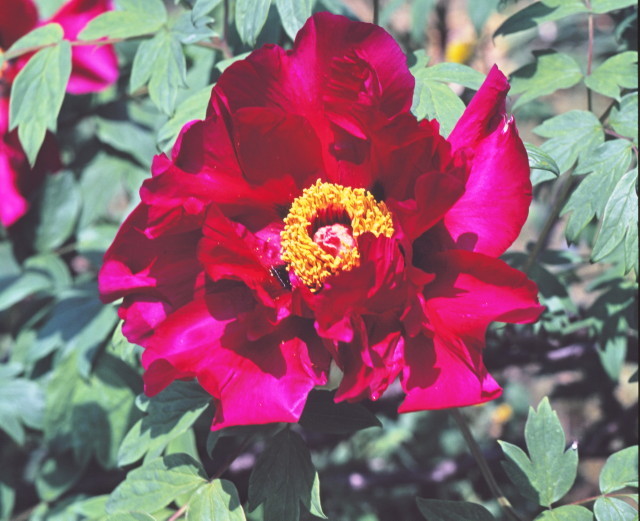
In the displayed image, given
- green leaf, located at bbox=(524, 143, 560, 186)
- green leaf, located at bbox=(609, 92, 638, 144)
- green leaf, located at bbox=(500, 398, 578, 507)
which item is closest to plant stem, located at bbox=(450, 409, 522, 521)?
green leaf, located at bbox=(500, 398, 578, 507)

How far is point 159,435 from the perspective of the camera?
3.58ft

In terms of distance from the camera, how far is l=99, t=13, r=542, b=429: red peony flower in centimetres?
83

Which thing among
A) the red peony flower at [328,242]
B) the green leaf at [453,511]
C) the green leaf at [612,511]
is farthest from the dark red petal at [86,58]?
the green leaf at [612,511]

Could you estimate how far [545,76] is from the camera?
1188 mm

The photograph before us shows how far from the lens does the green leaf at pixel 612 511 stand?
908 millimetres

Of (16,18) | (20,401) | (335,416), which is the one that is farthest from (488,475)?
(16,18)

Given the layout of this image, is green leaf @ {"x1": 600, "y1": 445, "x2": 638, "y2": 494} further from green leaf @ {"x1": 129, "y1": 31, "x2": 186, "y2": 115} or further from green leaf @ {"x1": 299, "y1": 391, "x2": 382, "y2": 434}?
green leaf @ {"x1": 129, "y1": 31, "x2": 186, "y2": 115}

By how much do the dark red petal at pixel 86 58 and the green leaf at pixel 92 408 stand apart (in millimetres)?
529

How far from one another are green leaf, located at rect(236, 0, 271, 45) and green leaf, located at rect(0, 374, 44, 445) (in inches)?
32.9

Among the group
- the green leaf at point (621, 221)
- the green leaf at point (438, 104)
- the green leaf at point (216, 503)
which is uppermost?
the green leaf at point (438, 104)

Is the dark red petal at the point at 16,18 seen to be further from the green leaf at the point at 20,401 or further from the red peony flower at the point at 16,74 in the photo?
the green leaf at the point at 20,401

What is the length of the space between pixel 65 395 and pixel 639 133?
111 centimetres

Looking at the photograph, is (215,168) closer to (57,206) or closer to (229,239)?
(229,239)

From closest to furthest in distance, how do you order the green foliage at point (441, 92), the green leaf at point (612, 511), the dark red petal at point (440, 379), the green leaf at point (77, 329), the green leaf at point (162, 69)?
the dark red petal at point (440, 379) → the green leaf at point (612, 511) → the green foliage at point (441, 92) → the green leaf at point (162, 69) → the green leaf at point (77, 329)
